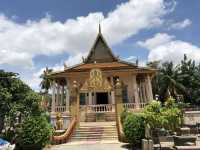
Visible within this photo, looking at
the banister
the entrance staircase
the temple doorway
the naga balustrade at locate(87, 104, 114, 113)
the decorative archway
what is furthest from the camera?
the temple doorway

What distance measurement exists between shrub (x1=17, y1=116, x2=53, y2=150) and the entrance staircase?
3.50 m

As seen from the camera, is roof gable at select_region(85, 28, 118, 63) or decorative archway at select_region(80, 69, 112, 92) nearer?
decorative archway at select_region(80, 69, 112, 92)

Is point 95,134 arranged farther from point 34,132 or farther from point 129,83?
point 129,83

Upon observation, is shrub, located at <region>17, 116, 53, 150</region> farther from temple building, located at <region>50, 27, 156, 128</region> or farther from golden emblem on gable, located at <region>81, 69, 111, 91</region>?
temple building, located at <region>50, 27, 156, 128</region>

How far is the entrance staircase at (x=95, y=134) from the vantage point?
1698 centimetres

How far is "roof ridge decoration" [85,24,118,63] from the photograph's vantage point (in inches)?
1083

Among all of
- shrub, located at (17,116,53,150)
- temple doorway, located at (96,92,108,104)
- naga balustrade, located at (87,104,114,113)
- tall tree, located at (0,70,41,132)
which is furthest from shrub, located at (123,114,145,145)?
temple doorway, located at (96,92,108,104)

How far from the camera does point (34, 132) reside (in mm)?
13469

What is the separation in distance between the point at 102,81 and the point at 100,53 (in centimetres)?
780

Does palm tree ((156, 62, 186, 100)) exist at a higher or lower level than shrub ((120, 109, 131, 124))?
higher

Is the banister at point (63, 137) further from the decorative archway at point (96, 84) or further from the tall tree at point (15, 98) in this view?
the decorative archway at point (96, 84)

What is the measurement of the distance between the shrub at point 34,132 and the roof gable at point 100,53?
14.2 metres

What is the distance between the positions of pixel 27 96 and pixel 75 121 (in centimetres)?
458

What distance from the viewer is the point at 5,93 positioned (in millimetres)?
14906
